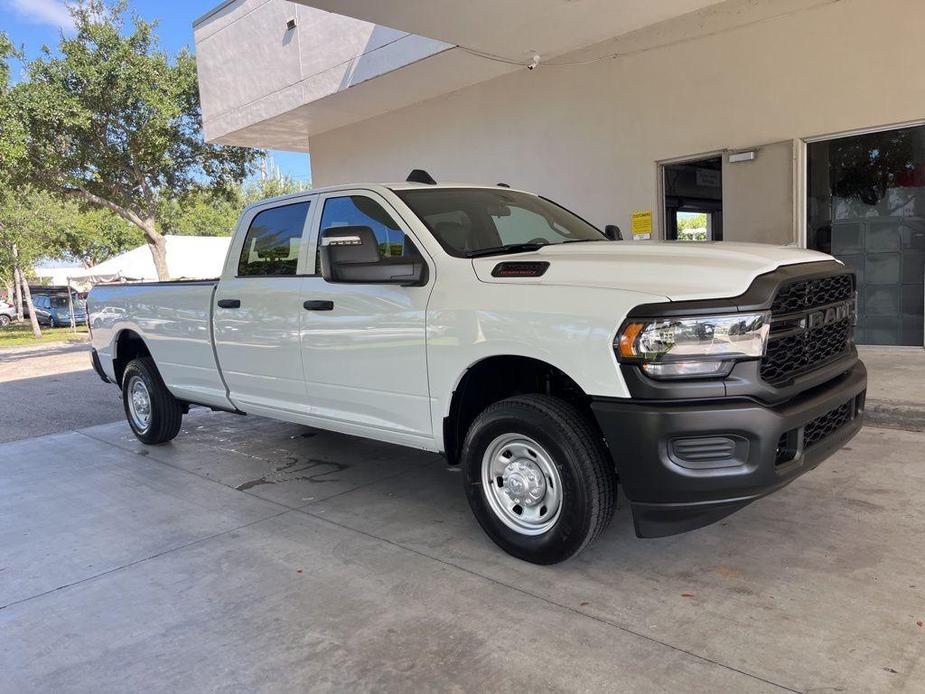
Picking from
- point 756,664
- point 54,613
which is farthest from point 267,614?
point 756,664

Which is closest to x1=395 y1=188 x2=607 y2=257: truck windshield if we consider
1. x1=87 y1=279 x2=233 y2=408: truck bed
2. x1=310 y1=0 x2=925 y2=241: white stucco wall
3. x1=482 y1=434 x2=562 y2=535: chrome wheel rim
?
x1=482 y1=434 x2=562 y2=535: chrome wheel rim

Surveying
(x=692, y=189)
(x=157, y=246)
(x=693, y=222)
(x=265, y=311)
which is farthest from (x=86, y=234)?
(x=265, y=311)

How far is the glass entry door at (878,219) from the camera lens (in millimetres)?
7930

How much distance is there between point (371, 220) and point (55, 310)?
1396 inches

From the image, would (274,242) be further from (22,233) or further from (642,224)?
(22,233)

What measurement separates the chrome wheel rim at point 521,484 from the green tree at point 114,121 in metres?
15.9

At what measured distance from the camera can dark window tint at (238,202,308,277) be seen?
191 inches

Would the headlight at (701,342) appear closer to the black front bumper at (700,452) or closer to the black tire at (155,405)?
the black front bumper at (700,452)

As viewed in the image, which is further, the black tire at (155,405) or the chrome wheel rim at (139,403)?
the chrome wheel rim at (139,403)

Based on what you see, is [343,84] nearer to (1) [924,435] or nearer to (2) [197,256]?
(1) [924,435]

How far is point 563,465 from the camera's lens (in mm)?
3254

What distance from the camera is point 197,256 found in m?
23.8

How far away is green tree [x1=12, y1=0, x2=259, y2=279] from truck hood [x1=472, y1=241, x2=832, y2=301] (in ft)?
51.8

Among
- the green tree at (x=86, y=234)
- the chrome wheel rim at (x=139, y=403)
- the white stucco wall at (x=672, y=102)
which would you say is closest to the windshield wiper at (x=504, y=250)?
the chrome wheel rim at (x=139, y=403)
